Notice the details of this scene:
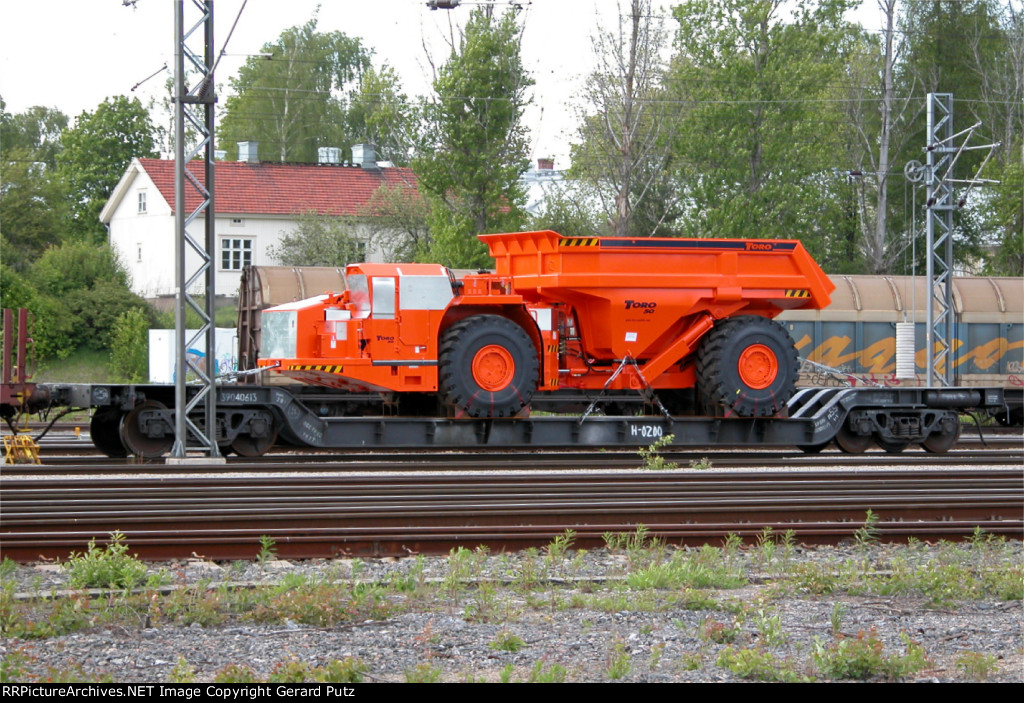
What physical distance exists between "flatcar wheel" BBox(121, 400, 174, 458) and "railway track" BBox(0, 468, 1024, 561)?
2.90 metres

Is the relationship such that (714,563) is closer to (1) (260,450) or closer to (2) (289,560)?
(2) (289,560)

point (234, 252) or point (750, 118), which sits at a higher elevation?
point (750, 118)

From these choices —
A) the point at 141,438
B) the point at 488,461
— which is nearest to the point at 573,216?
the point at 488,461

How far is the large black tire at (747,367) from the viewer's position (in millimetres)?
16844

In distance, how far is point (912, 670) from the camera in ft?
20.7

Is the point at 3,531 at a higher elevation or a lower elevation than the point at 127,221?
lower

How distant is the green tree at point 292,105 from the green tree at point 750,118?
3064 cm

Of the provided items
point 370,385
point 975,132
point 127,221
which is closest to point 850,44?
point 975,132

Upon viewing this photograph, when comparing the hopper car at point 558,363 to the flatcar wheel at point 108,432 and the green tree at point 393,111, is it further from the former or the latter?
the green tree at point 393,111

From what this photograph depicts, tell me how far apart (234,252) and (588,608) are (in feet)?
134

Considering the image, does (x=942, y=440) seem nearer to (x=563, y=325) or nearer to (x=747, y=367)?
(x=747, y=367)

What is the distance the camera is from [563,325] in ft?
56.4

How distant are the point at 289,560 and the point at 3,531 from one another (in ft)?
8.07

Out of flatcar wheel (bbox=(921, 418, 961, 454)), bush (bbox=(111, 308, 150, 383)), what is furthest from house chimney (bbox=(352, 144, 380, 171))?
flatcar wheel (bbox=(921, 418, 961, 454))
